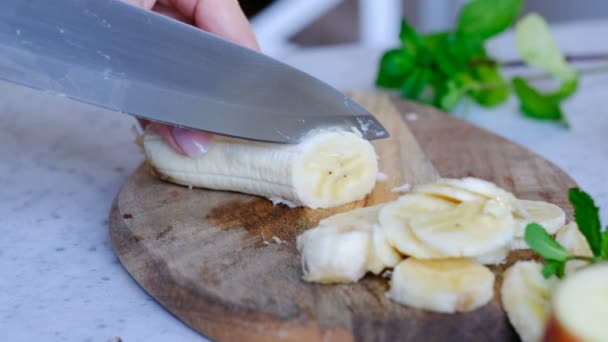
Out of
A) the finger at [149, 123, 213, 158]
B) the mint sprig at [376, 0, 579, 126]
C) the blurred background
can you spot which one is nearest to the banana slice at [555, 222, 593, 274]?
the finger at [149, 123, 213, 158]

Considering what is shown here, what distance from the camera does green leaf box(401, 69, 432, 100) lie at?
1.92 metres

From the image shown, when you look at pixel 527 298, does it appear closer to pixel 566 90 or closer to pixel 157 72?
pixel 157 72

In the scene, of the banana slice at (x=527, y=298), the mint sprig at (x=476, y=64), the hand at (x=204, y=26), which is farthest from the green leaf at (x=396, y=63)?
the banana slice at (x=527, y=298)

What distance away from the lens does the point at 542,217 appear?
1.15m

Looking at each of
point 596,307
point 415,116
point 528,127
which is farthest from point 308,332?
point 528,127

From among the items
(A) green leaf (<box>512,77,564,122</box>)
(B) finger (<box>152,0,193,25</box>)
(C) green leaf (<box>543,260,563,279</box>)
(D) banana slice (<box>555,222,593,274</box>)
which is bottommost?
(A) green leaf (<box>512,77,564,122</box>)

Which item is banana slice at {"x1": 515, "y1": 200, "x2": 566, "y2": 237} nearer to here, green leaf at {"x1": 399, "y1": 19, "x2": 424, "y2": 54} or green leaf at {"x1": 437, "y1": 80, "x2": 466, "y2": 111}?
green leaf at {"x1": 437, "y1": 80, "x2": 466, "y2": 111}

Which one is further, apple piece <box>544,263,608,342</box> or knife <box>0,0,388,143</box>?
knife <box>0,0,388,143</box>

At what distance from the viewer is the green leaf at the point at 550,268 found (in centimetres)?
96

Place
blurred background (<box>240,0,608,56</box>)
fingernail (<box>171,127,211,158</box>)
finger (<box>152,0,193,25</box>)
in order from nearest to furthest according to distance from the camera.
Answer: fingernail (<box>171,127,211,158</box>)
finger (<box>152,0,193,25</box>)
blurred background (<box>240,0,608,56</box>)

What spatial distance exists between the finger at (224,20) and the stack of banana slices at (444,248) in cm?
50

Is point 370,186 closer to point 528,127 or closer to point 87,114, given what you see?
point 528,127

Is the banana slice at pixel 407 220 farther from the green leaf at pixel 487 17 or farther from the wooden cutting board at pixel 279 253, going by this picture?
the green leaf at pixel 487 17

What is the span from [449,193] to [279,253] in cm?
27
